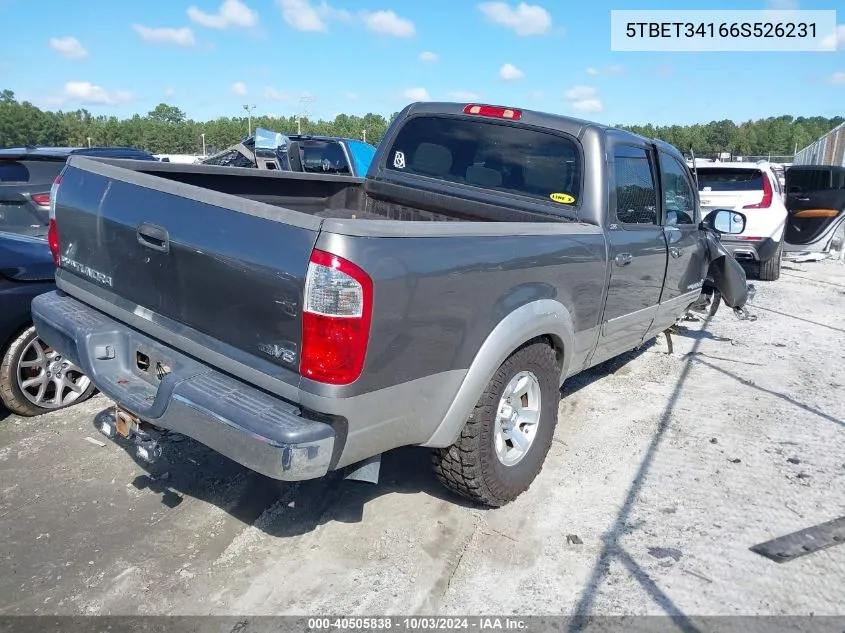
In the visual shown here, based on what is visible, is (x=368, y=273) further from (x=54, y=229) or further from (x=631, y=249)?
(x=631, y=249)

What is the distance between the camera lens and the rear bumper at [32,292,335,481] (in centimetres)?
239

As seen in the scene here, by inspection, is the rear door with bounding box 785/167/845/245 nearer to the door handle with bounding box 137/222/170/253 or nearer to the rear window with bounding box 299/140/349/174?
the rear window with bounding box 299/140/349/174

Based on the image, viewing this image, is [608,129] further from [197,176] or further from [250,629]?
[250,629]

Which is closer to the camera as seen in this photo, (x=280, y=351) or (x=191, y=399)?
(x=280, y=351)

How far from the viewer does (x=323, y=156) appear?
37.9 feet

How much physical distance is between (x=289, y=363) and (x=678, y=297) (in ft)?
12.4

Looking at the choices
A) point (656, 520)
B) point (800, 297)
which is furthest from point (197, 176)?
point (800, 297)

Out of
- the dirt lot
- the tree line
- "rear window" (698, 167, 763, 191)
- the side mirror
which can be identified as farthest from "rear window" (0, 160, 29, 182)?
the tree line

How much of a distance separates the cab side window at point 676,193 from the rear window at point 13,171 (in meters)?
6.15

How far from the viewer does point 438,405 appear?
2.83 meters

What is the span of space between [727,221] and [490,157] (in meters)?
2.35

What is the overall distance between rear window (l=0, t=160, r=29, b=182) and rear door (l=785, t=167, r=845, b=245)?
1094cm

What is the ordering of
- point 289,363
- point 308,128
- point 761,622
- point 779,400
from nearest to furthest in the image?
point 289,363, point 761,622, point 779,400, point 308,128

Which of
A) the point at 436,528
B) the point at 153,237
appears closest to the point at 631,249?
the point at 436,528
